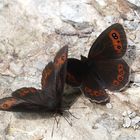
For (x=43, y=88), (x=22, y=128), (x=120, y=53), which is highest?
(x=120, y=53)

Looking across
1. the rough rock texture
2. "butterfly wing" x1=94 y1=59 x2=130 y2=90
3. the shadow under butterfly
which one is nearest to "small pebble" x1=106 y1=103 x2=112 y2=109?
the rough rock texture

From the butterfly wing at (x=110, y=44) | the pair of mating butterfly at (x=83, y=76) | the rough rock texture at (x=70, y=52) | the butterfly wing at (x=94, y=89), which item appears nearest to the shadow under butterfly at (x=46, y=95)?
the pair of mating butterfly at (x=83, y=76)

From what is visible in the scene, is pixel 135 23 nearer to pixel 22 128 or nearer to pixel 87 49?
pixel 87 49

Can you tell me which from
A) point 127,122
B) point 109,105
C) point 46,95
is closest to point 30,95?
point 46,95

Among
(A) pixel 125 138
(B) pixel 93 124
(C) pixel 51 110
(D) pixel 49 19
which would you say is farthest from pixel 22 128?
(D) pixel 49 19

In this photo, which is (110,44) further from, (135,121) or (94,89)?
(135,121)

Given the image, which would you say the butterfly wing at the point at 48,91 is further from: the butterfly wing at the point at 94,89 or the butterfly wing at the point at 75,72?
the butterfly wing at the point at 94,89
